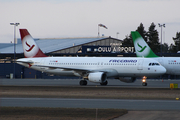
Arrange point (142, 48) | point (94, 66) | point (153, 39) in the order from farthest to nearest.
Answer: point (153, 39) < point (142, 48) < point (94, 66)

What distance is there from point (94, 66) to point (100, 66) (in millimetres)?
879

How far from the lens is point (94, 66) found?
4628 cm

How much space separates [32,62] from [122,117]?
33.5 m

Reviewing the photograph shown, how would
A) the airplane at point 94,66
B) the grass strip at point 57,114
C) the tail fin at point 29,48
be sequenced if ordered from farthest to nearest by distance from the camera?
the tail fin at point 29,48
the airplane at point 94,66
the grass strip at point 57,114

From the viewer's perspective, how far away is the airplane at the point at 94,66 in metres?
43.5

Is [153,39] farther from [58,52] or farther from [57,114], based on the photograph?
[57,114]

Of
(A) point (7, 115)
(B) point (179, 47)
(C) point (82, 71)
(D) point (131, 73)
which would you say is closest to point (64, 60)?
(C) point (82, 71)

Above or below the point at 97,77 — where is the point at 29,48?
above

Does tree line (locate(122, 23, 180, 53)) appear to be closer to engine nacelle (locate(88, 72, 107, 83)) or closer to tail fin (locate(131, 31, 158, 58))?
tail fin (locate(131, 31, 158, 58))

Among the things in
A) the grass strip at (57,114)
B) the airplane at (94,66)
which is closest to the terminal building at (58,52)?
the airplane at (94,66)

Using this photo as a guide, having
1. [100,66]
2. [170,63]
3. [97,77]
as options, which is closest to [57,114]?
[97,77]

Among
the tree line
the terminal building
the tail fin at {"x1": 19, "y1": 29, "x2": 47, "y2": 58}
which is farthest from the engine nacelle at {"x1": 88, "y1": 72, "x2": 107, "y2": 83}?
the tree line

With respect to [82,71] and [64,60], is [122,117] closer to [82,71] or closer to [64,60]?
[82,71]

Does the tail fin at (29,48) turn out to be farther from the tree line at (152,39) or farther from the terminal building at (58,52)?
the tree line at (152,39)
